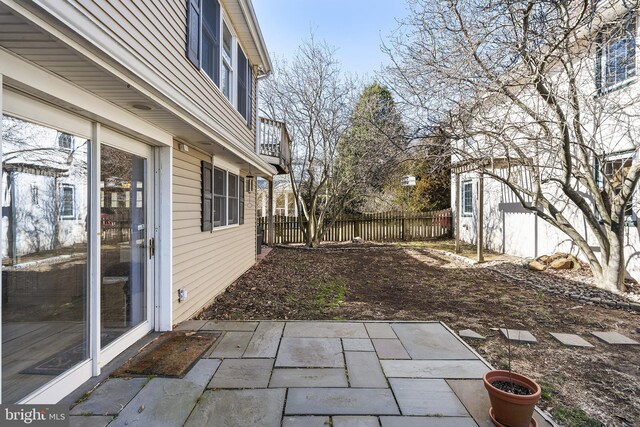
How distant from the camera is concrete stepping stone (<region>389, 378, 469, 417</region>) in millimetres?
2395

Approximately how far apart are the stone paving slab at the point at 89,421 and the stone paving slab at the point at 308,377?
1094 mm

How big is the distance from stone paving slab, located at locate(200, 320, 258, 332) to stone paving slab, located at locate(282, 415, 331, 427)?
1.74 m

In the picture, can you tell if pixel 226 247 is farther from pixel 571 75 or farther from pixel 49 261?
pixel 571 75

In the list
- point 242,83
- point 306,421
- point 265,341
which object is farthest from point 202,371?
point 242,83

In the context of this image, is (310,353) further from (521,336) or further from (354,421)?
(521,336)

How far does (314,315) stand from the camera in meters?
4.61

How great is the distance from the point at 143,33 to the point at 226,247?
357 cm

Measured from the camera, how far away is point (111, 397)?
2.48m

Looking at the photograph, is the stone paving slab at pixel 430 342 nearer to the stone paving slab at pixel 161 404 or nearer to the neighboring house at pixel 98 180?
the stone paving slab at pixel 161 404

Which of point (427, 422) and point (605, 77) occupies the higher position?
point (605, 77)

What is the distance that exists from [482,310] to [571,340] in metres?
1.22

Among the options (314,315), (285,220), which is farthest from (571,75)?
(285,220)

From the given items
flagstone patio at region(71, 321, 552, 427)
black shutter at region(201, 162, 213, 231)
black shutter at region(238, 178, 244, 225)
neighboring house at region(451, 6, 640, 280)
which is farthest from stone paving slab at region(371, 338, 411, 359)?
black shutter at region(238, 178, 244, 225)

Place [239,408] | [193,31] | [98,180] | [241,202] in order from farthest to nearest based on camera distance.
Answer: [241,202], [193,31], [98,180], [239,408]
